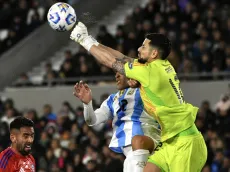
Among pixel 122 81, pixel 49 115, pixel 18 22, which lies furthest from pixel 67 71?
pixel 122 81

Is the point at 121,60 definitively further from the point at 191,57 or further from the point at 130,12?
the point at 130,12

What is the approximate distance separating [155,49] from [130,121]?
1.13 m

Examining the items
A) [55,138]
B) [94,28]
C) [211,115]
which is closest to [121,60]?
[211,115]

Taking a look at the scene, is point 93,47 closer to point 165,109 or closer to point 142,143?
point 165,109

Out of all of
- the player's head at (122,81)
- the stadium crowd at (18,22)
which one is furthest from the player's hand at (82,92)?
the stadium crowd at (18,22)

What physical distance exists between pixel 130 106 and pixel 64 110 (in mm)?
8503

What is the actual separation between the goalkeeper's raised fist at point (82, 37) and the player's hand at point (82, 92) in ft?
1.84

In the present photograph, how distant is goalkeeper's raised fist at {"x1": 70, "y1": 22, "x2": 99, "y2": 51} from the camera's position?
9773mm

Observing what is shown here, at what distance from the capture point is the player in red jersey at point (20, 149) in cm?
920

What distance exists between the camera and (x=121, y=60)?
971 cm

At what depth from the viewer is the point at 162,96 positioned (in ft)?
30.8

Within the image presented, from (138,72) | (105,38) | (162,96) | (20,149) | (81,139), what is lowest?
(81,139)

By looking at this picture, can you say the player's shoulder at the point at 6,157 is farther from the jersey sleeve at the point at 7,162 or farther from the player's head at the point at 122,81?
the player's head at the point at 122,81

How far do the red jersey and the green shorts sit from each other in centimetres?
141
